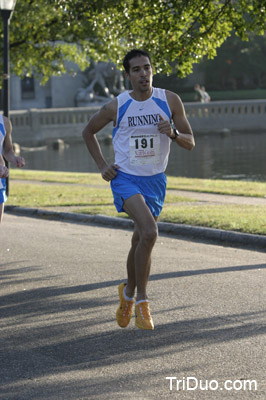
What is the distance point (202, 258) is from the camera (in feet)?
33.0

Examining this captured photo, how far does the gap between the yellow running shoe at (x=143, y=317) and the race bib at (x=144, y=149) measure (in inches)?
40.7

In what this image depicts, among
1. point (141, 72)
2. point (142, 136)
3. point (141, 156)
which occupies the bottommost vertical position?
point (141, 156)

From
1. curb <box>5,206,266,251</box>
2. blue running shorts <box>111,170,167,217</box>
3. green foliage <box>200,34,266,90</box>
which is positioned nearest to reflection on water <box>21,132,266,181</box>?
curb <box>5,206,266,251</box>

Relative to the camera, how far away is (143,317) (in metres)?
6.48

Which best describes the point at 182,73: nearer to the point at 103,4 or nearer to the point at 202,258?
the point at 103,4

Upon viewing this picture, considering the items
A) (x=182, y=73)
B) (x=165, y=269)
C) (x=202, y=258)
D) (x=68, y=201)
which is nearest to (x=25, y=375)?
(x=165, y=269)

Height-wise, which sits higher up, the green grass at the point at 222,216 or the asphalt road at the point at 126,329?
the asphalt road at the point at 126,329

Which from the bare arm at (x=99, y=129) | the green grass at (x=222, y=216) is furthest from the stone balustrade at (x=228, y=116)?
the bare arm at (x=99, y=129)

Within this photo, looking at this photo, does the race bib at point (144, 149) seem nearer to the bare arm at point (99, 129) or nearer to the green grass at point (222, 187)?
the bare arm at point (99, 129)

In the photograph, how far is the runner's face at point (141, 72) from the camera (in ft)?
21.5

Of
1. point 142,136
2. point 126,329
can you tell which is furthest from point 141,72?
point 126,329

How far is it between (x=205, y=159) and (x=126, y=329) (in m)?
29.3

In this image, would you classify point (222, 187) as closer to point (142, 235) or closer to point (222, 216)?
point (222, 216)

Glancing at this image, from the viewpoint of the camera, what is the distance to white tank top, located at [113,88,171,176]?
6.57 meters
